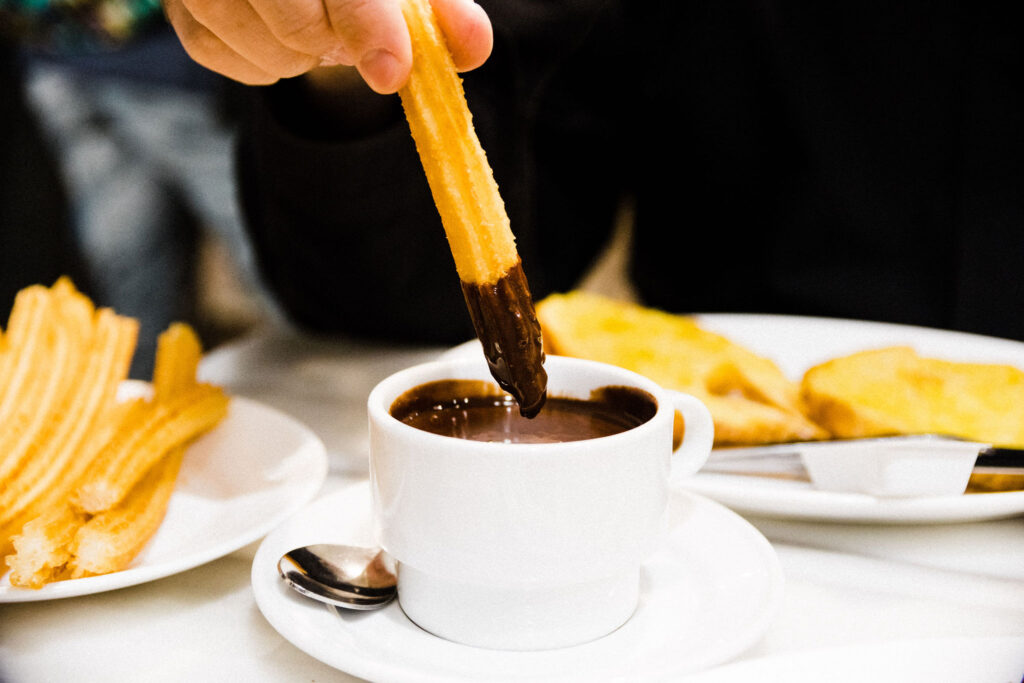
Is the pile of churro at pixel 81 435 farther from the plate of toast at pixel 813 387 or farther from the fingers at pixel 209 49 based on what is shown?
the plate of toast at pixel 813 387

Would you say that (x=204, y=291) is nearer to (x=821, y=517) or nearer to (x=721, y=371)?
(x=721, y=371)

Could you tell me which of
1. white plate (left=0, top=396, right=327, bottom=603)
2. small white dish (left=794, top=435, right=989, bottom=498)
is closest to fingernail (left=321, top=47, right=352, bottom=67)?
white plate (left=0, top=396, right=327, bottom=603)

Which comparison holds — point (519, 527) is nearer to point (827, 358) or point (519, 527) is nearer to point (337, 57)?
point (337, 57)

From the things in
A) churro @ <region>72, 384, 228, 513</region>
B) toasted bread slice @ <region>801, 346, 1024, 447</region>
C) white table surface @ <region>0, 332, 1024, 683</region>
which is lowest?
white table surface @ <region>0, 332, 1024, 683</region>

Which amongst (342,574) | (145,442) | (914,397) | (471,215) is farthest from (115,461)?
(914,397)

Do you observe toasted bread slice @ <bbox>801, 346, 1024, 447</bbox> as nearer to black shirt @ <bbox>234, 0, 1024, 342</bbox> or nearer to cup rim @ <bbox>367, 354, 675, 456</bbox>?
cup rim @ <bbox>367, 354, 675, 456</bbox>

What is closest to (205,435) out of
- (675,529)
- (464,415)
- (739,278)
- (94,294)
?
(464,415)

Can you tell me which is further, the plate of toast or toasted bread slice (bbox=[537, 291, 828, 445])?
toasted bread slice (bbox=[537, 291, 828, 445])

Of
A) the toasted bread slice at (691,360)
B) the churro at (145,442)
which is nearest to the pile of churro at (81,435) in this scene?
the churro at (145,442)
